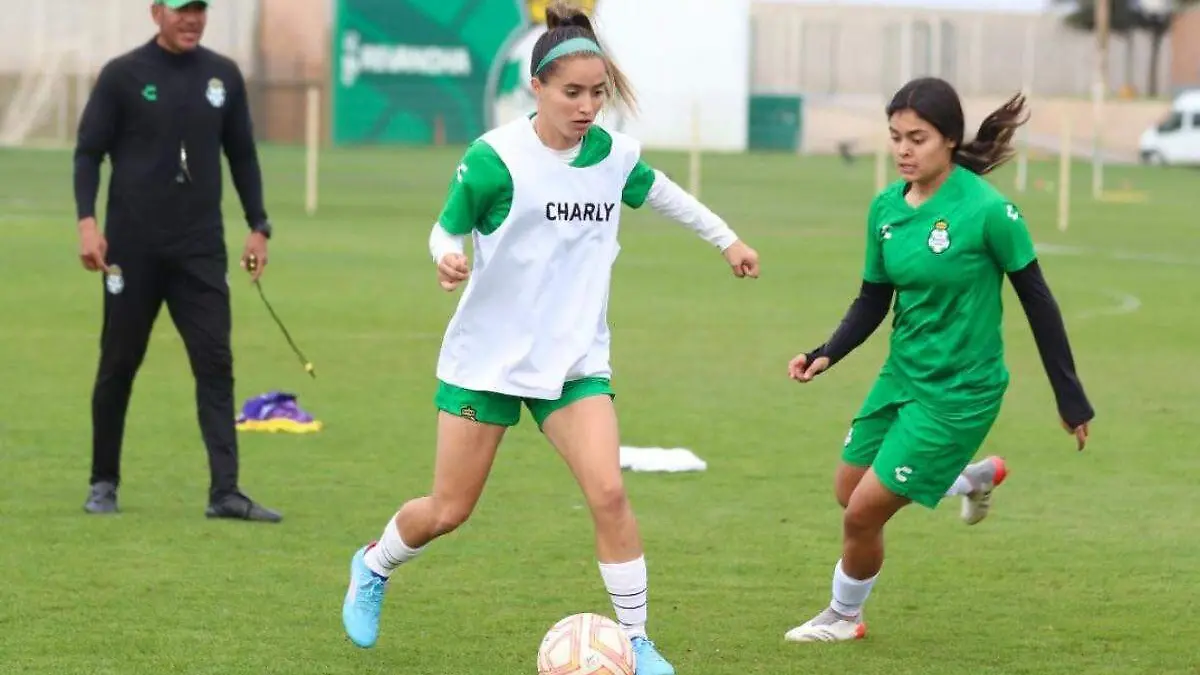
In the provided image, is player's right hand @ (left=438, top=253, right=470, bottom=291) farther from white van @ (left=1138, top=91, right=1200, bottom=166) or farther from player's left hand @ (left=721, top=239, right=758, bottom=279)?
white van @ (left=1138, top=91, right=1200, bottom=166)

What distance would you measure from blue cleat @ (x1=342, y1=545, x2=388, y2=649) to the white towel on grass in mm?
4069

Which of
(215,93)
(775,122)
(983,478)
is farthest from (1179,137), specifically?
(983,478)

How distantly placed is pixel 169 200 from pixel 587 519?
2.28m

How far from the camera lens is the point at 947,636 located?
300 inches

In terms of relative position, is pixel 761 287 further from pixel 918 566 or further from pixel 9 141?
pixel 9 141

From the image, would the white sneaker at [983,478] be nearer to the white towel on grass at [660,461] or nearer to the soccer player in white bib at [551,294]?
the soccer player in white bib at [551,294]

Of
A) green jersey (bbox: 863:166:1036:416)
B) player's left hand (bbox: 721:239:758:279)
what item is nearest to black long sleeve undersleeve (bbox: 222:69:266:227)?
player's left hand (bbox: 721:239:758:279)

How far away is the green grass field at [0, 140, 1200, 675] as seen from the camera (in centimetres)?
743

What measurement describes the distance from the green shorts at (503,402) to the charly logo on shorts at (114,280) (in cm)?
298

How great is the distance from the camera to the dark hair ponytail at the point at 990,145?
7086 mm

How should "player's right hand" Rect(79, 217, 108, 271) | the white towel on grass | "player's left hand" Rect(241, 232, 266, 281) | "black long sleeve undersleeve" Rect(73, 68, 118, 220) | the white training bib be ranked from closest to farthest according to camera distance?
1. the white training bib
2. "player's right hand" Rect(79, 217, 108, 271)
3. "black long sleeve undersleeve" Rect(73, 68, 118, 220)
4. "player's left hand" Rect(241, 232, 266, 281)
5. the white towel on grass

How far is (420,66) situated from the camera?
212 ft

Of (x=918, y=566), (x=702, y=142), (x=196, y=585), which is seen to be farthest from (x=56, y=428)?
(x=702, y=142)

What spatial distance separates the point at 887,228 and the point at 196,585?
116 inches
